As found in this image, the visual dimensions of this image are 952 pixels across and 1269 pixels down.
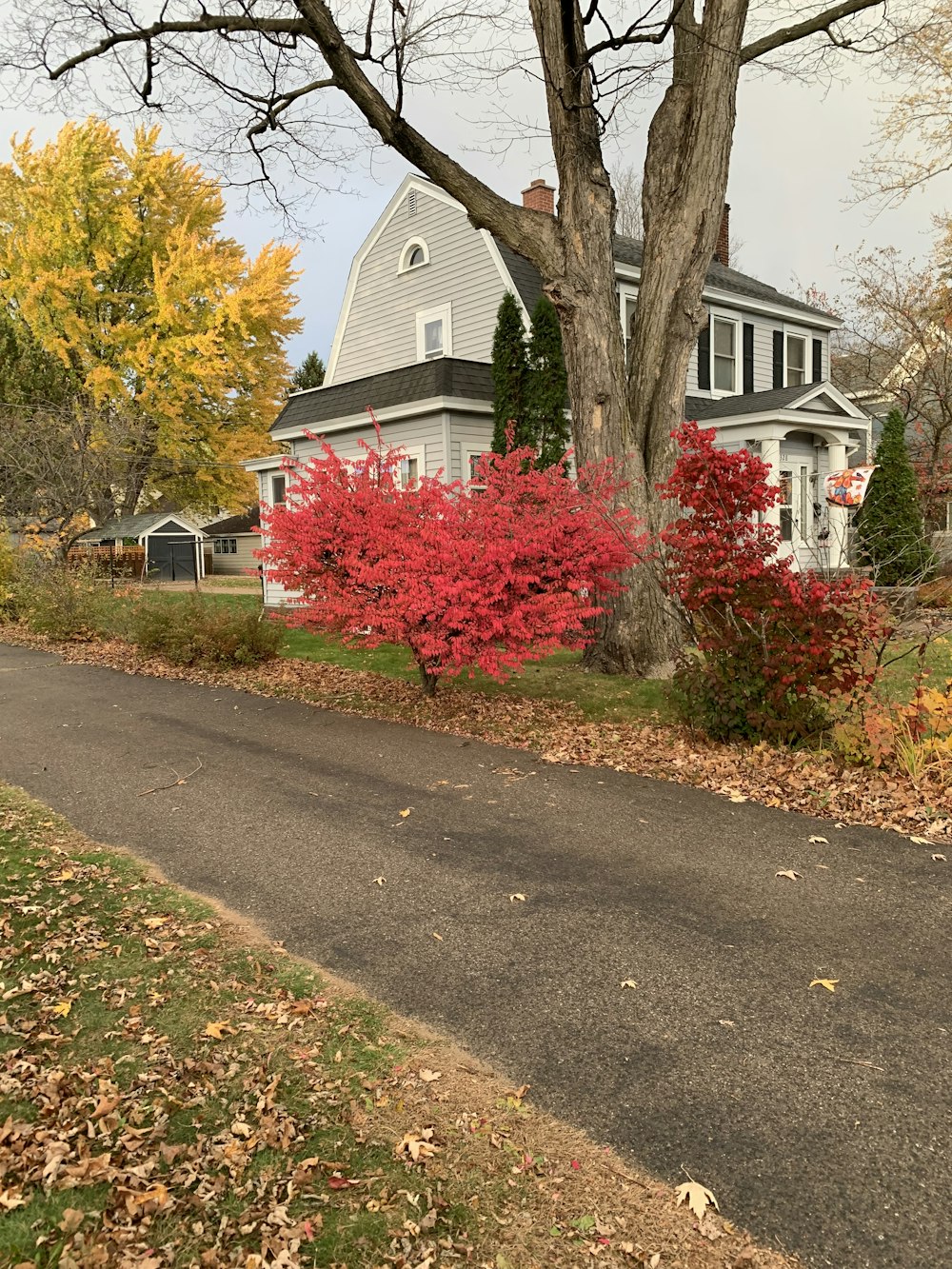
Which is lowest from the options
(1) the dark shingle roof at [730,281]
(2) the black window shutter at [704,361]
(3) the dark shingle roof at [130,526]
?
(3) the dark shingle roof at [130,526]

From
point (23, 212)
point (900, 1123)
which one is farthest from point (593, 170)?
point (23, 212)

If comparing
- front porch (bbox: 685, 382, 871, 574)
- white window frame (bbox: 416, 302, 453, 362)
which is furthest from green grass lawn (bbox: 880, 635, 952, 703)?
white window frame (bbox: 416, 302, 453, 362)

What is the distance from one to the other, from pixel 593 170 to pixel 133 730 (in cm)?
797

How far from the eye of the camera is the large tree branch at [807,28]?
10258 millimetres

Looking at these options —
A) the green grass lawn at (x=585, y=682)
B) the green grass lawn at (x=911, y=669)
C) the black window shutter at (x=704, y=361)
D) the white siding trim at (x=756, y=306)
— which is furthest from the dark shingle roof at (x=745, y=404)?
the green grass lawn at (x=585, y=682)

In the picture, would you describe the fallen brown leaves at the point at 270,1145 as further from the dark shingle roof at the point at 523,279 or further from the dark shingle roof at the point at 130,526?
the dark shingle roof at the point at 130,526

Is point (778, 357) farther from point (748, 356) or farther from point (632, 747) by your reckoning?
point (632, 747)

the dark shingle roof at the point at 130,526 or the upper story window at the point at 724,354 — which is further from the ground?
the upper story window at the point at 724,354

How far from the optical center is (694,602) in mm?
7070

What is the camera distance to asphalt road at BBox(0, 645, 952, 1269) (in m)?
2.68

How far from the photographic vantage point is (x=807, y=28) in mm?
10391

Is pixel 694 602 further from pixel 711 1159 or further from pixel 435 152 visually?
pixel 435 152

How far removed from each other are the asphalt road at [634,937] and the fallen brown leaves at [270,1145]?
232 mm

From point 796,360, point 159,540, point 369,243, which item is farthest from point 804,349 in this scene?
point 159,540
